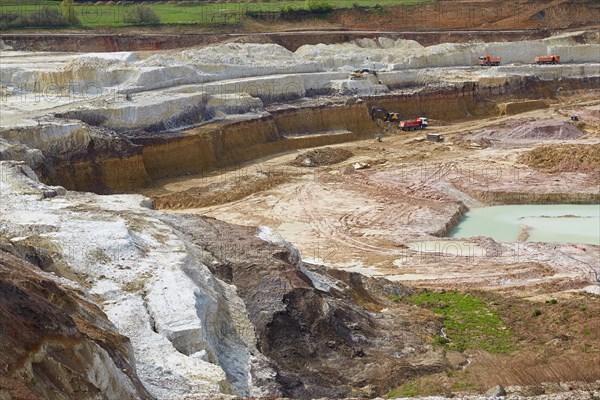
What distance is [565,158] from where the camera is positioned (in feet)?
144

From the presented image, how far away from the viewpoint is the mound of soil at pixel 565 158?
4291cm

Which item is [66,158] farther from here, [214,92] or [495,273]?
[495,273]

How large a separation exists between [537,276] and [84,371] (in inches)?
753

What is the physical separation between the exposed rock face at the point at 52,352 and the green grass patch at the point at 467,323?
389 inches

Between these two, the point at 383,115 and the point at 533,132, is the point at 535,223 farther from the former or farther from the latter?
the point at 383,115

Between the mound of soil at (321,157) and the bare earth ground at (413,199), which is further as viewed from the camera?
the mound of soil at (321,157)

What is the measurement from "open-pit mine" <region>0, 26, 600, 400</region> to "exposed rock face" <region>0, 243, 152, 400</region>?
0.11 ft

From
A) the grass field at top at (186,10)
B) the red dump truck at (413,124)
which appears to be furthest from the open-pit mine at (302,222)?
the grass field at top at (186,10)

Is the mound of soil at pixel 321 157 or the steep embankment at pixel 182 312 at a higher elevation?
the steep embankment at pixel 182 312

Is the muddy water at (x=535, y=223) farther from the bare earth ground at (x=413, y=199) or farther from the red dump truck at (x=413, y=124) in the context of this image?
the red dump truck at (x=413, y=124)

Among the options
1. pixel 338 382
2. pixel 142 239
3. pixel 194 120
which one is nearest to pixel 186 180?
pixel 194 120

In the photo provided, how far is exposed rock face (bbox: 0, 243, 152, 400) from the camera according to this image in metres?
12.4

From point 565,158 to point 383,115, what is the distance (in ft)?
42.7

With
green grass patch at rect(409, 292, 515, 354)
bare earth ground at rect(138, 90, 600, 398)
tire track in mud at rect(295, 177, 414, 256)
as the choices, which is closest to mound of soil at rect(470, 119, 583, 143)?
bare earth ground at rect(138, 90, 600, 398)
